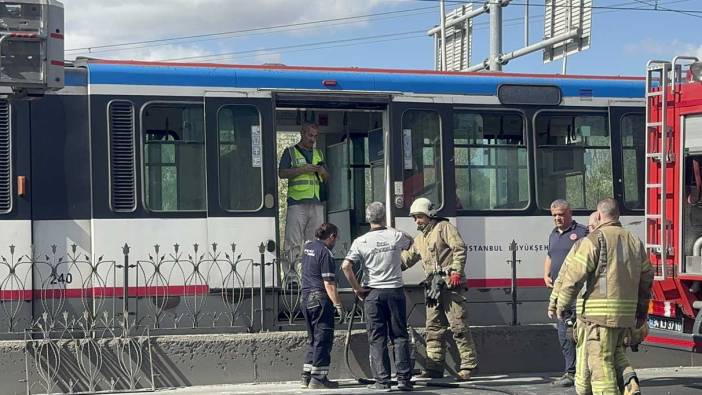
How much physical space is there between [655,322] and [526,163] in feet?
9.51

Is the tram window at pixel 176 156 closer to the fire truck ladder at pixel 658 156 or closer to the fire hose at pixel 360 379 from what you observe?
the fire hose at pixel 360 379

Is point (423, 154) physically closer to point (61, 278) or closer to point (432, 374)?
point (432, 374)

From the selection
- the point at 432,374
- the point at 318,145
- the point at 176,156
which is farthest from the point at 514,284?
the point at 176,156

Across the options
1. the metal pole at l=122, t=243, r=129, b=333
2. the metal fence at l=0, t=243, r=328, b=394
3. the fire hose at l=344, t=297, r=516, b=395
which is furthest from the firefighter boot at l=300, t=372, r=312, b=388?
the metal pole at l=122, t=243, r=129, b=333

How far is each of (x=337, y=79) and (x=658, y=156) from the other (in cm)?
384

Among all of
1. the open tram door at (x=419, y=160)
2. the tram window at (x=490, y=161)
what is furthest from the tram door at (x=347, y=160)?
the tram window at (x=490, y=161)

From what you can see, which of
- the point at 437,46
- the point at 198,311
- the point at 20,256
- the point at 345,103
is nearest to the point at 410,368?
the point at 198,311

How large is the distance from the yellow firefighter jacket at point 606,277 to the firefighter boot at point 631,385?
17.0 inches

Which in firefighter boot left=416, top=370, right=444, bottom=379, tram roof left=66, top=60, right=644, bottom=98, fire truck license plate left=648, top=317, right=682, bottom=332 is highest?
tram roof left=66, top=60, right=644, bottom=98

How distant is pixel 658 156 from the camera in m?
11.3

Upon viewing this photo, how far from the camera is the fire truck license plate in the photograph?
36.3ft

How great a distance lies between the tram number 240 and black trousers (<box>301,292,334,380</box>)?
2.59 meters

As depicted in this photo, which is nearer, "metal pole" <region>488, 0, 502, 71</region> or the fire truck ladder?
the fire truck ladder

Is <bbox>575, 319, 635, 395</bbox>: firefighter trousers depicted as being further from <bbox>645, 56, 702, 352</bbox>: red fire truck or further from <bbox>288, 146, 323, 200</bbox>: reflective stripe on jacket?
<bbox>288, 146, 323, 200</bbox>: reflective stripe on jacket
